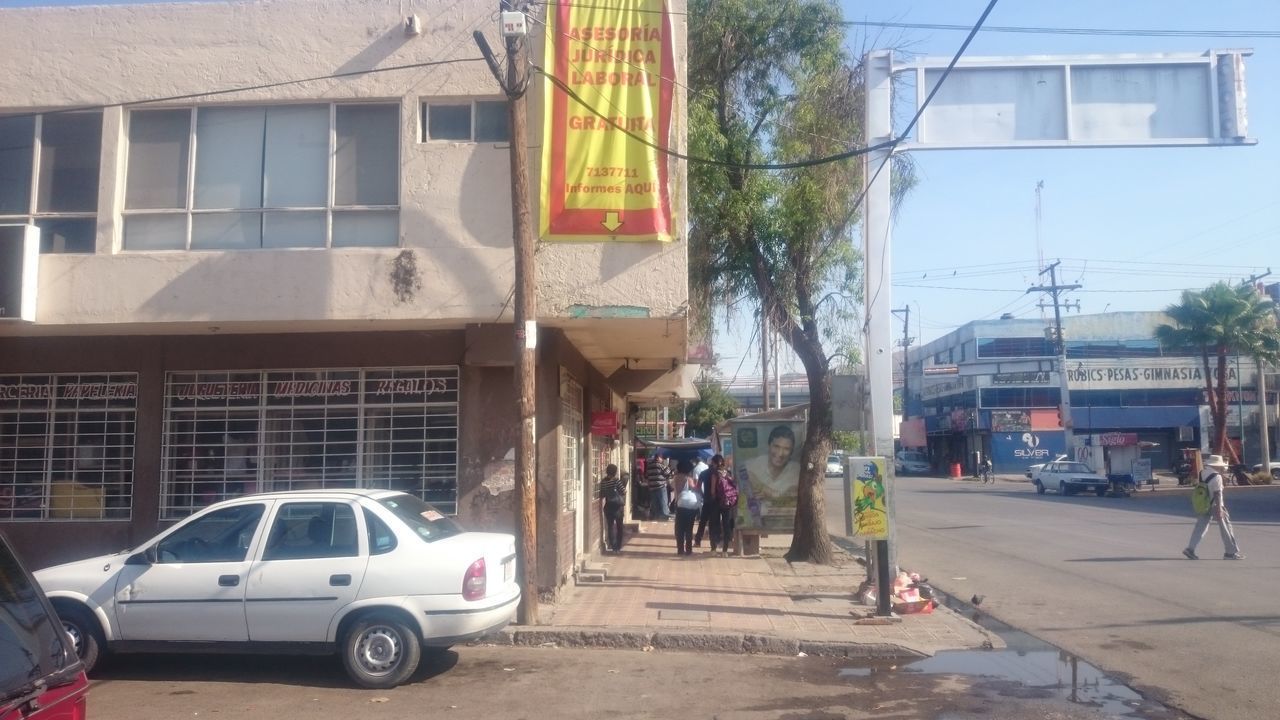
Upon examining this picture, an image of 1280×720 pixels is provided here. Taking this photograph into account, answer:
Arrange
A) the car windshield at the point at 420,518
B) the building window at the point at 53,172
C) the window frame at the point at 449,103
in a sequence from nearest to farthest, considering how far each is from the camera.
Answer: the car windshield at the point at 420,518 → the window frame at the point at 449,103 → the building window at the point at 53,172

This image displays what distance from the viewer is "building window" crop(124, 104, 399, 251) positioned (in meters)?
11.9

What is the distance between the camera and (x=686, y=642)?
386 inches

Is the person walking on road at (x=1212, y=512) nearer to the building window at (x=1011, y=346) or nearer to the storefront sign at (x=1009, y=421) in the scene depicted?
the storefront sign at (x=1009, y=421)

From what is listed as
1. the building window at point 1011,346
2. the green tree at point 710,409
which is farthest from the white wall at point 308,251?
the building window at point 1011,346

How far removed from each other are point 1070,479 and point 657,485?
2309cm

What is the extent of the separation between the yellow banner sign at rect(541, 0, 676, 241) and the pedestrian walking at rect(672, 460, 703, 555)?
7.02 metres

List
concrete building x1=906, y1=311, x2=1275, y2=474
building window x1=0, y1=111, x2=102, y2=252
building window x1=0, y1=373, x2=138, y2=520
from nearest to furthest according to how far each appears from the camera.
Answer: building window x1=0, y1=111, x2=102, y2=252 < building window x1=0, y1=373, x2=138, y2=520 < concrete building x1=906, y1=311, x2=1275, y2=474

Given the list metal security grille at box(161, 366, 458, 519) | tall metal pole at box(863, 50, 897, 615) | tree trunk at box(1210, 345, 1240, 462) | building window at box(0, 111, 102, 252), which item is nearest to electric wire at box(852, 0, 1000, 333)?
tall metal pole at box(863, 50, 897, 615)

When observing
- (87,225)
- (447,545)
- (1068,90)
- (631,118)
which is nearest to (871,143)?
(1068,90)

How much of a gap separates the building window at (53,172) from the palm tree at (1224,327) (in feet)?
140

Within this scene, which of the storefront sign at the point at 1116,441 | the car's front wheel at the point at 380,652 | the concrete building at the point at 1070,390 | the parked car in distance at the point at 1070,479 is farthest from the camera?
the concrete building at the point at 1070,390

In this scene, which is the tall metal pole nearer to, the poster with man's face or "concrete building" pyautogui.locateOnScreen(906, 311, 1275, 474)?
the poster with man's face

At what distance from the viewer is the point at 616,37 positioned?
38.2 feet

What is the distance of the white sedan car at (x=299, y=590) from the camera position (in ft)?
26.8
